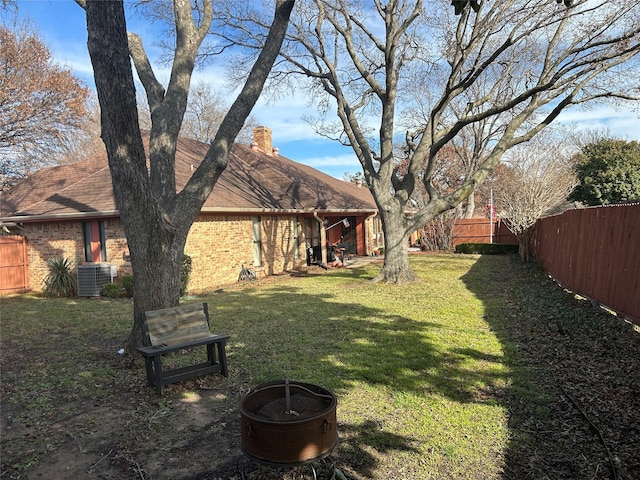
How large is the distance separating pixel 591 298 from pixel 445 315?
9.80ft

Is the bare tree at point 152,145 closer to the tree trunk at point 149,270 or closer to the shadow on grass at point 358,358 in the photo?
the tree trunk at point 149,270

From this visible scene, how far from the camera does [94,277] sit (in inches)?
501

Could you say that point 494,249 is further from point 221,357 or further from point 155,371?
point 155,371

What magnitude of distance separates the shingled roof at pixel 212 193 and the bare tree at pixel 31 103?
7.22ft

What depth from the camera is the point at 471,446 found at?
3816 mm

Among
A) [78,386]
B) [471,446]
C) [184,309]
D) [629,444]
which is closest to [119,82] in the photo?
[184,309]

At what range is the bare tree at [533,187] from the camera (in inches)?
808

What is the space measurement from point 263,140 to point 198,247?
12893 millimetres

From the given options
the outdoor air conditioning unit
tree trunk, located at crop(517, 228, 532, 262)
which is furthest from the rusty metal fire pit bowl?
tree trunk, located at crop(517, 228, 532, 262)

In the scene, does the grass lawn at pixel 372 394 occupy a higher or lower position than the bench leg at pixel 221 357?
lower

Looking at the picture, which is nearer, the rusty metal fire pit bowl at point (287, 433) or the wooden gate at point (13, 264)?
the rusty metal fire pit bowl at point (287, 433)

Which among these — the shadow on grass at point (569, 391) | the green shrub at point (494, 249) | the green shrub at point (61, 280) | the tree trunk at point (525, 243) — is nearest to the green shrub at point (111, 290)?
the green shrub at point (61, 280)

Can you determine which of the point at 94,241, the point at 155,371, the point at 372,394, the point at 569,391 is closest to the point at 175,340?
the point at 155,371

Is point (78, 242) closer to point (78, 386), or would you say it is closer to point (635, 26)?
point (78, 386)
